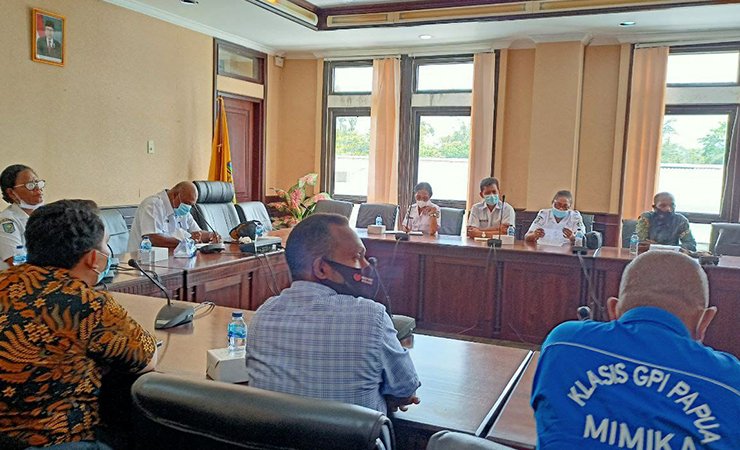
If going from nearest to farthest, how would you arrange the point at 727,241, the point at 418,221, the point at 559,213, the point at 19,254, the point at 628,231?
the point at 19,254 < the point at 727,241 < the point at 559,213 < the point at 628,231 < the point at 418,221

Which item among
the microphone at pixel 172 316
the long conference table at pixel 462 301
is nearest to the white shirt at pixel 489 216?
the long conference table at pixel 462 301

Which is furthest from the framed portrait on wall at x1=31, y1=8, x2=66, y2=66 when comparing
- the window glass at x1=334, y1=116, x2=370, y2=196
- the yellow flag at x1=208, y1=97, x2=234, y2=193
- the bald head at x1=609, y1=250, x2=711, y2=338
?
the bald head at x1=609, y1=250, x2=711, y2=338

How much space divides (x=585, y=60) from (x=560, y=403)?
568cm

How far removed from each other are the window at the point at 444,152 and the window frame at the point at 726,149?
2.09 metres

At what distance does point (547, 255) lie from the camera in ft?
13.7

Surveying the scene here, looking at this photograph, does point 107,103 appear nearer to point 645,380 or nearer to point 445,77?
point 445,77

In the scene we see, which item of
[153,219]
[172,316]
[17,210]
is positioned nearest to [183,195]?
[153,219]

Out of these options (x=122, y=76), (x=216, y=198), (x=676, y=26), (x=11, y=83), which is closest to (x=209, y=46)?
(x=122, y=76)

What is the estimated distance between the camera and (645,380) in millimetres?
981

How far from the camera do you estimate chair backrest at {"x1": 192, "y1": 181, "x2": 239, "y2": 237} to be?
5195mm

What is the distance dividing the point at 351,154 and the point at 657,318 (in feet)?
20.8

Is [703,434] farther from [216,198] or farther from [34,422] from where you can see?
[216,198]

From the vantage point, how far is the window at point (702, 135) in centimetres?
562

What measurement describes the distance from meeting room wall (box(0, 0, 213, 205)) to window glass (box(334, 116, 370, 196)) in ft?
5.61
